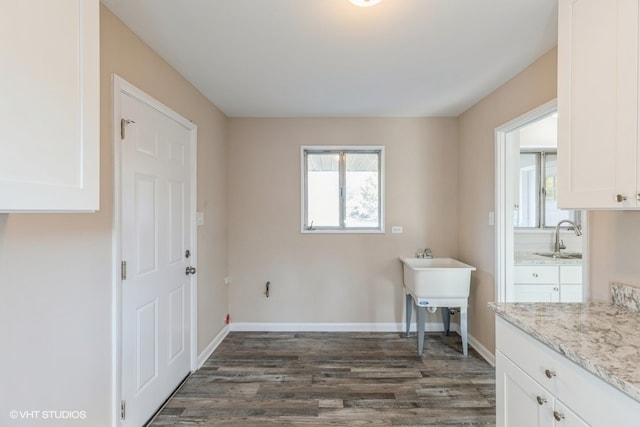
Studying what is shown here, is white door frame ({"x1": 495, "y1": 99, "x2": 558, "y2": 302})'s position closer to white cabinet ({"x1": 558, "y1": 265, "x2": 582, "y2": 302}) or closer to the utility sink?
the utility sink

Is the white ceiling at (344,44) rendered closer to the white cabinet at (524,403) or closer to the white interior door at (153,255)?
the white interior door at (153,255)

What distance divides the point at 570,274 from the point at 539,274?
0.27 meters

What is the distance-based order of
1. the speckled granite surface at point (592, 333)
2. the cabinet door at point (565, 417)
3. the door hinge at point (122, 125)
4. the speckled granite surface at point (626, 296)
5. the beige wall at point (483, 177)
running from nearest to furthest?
the speckled granite surface at point (592, 333) < the cabinet door at point (565, 417) < the speckled granite surface at point (626, 296) < the door hinge at point (122, 125) < the beige wall at point (483, 177)

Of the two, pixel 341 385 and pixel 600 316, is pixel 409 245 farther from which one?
pixel 600 316

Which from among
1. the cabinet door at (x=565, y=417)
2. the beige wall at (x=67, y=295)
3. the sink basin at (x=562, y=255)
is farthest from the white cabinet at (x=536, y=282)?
the beige wall at (x=67, y=295)

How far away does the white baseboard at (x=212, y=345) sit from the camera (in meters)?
2.75

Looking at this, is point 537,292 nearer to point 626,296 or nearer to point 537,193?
point 537,193

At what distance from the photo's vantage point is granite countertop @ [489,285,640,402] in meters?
0.91

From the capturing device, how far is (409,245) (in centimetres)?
350

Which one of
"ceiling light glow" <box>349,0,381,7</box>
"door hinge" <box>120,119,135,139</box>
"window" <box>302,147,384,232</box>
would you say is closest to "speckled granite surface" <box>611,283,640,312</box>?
"ceiling light glow" <box>349,0,381,7</box>

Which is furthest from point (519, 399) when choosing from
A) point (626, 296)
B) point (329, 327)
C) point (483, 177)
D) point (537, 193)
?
point (537, 193)

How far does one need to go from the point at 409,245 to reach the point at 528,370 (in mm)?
2266

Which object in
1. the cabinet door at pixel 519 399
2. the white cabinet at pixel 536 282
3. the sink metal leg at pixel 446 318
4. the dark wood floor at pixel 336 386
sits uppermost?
the white cabinet at pixel 536 282

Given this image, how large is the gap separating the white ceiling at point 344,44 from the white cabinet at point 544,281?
5.44 ft
